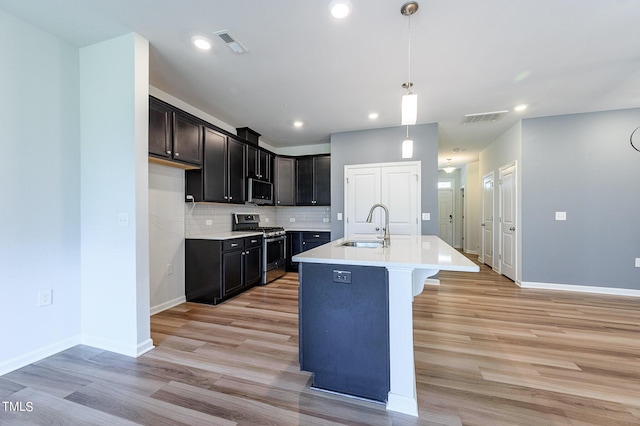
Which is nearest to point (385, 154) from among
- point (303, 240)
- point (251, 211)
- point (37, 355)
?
point (303, 240)

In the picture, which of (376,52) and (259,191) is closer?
(376,52)

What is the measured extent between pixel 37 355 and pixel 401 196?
14.9ft

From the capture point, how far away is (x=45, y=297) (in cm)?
210

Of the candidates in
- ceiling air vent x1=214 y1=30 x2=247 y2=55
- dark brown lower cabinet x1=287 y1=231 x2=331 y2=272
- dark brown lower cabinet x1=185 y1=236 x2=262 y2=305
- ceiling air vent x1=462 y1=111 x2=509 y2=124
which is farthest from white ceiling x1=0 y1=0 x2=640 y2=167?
dark brown lower cabinet x1=287 y1=231 x2=331 y2=272

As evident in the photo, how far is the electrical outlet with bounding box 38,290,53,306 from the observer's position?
2.07 m

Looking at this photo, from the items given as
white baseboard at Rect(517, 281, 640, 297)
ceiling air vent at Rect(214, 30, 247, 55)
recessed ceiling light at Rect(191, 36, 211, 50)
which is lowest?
white baseboard at Rect(517, 281, 640, 297)

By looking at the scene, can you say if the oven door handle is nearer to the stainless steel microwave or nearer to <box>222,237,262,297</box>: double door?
<box>222,237,262,297</box>: double door

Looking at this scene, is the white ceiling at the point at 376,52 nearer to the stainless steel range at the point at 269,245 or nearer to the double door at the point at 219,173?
the double door at the point at 219,173

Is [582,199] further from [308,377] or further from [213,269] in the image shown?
[213,269]

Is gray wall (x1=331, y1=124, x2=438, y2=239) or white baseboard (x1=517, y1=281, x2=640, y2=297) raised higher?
gray wall (x1=331, y1=124, x2=438, y2=239)

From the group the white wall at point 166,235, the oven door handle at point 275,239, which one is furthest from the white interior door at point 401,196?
the white wall at point 166,235

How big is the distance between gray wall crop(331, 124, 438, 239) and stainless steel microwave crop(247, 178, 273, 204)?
1.23m

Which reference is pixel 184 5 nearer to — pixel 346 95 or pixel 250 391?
pixel 346 95

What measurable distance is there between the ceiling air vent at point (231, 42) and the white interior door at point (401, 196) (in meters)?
2.89
